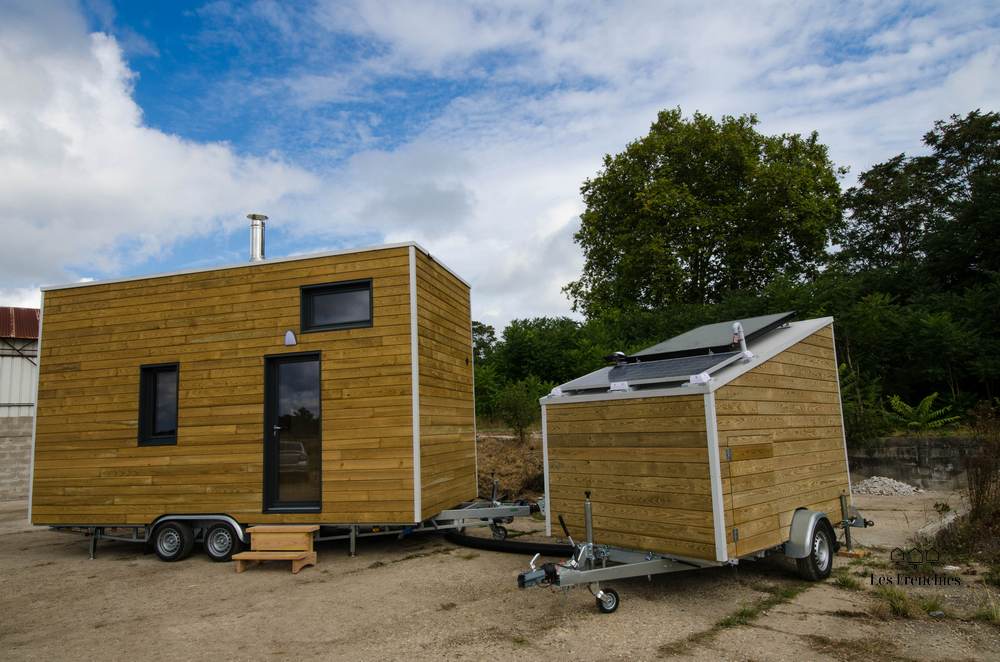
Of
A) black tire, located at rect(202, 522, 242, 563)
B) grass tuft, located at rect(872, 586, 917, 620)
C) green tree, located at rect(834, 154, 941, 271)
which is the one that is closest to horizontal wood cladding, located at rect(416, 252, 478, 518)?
black tire, located at rect(202, 522, 242, 563)

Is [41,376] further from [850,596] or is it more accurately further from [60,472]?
[850,596]

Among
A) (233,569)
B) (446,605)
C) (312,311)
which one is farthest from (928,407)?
(233,569)

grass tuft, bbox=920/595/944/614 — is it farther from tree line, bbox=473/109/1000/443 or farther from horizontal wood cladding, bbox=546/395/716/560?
tree line, bbox=473/109/1000/443

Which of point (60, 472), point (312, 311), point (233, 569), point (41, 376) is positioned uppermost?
point (312, 311)

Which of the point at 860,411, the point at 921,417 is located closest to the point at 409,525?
the point at 860,411

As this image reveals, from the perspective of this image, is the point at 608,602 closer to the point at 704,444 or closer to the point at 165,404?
the point at 704,444

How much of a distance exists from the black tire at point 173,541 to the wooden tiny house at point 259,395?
0.77ft

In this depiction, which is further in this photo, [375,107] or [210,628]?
[375,107]

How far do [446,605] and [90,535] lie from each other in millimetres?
6304

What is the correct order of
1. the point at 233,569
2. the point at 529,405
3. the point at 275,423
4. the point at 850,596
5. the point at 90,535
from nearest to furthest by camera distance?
1. the point at 850,596
2. the point at 233,569
3. the point at 275,423
4. the point at 90,535
5. the point at 529,405

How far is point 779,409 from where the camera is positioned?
575 cm

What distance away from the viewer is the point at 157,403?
8.65m

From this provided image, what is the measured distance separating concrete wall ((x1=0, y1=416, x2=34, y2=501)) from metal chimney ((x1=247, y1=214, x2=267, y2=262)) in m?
11.4

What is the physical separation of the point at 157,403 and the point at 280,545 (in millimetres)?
3106
